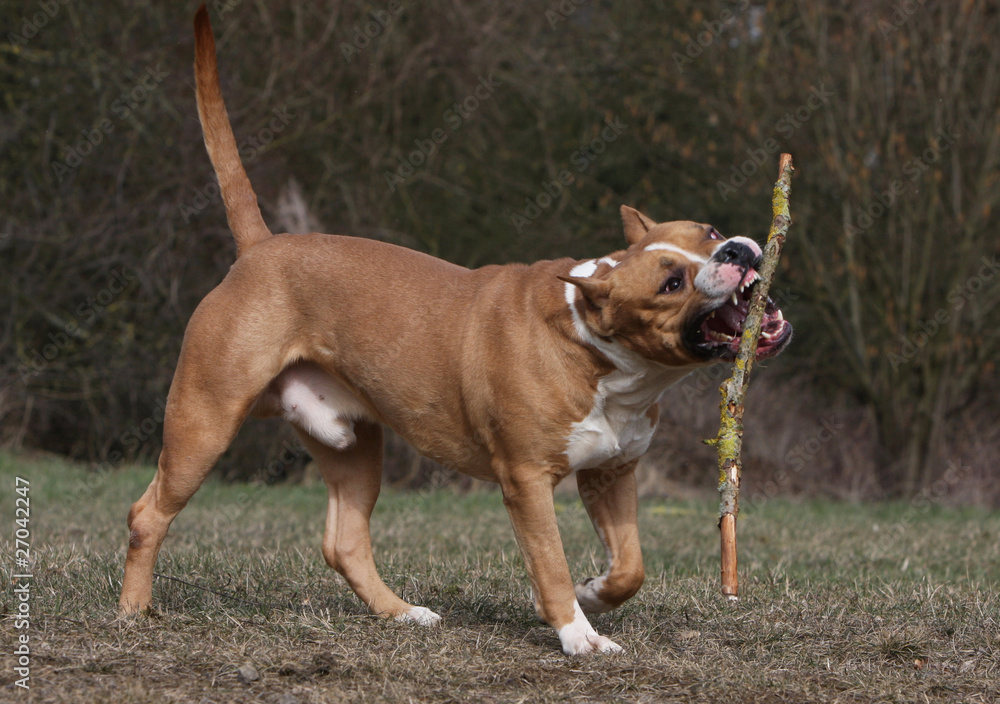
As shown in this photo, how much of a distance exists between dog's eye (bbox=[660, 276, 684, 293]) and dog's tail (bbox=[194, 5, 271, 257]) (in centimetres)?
179

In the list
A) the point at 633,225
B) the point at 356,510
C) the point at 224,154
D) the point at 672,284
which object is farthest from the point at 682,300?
the point at 224,154

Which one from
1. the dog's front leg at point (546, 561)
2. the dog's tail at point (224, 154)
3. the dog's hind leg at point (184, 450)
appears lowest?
the dog's front leg at point (546, 561)

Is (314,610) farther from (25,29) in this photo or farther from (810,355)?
(810,355)

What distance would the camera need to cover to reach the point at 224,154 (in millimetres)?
4598

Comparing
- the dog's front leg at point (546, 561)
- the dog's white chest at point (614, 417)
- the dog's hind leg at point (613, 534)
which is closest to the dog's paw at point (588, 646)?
the dog's front leg at point (546, 561)

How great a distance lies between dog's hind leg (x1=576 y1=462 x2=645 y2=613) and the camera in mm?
3947

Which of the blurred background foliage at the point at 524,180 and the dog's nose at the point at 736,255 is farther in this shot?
the blurred background foliage at the point at 524,180

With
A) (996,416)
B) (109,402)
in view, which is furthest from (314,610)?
(996,416)

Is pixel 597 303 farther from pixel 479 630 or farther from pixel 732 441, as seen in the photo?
pixel 479 630

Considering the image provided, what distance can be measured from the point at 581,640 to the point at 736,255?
1370 millimetres

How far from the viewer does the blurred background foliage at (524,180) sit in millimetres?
11000

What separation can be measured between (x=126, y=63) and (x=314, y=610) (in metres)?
8.28

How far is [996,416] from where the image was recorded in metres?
12.3

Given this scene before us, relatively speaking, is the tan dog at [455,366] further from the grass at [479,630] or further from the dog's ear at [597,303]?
the grass at [479,630]
